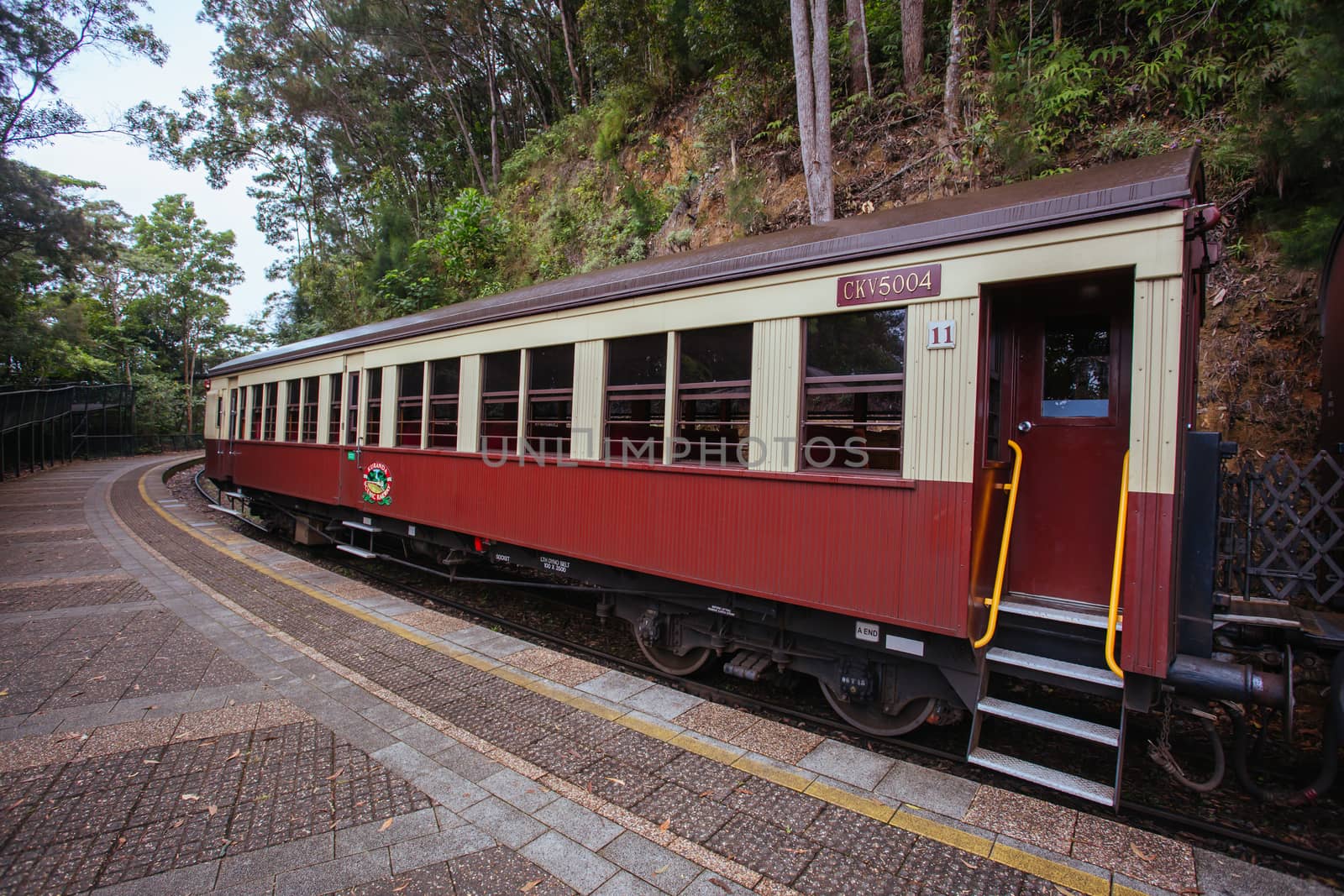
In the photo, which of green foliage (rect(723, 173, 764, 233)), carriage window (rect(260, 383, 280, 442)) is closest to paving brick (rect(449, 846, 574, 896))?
carriage window (rect(260, 383, 280, 442))

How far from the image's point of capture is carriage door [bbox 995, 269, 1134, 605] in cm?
339

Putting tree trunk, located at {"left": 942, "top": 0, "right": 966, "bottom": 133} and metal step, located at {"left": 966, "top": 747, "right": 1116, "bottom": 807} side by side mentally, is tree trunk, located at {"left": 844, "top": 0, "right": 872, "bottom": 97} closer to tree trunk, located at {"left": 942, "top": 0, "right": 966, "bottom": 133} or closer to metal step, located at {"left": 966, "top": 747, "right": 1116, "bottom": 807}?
tree trunk, located at {"left": 942, "top": 0, "right": 966, "bottom": 133}

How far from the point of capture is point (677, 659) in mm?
4996

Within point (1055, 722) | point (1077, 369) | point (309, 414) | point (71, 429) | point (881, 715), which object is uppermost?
point (1077, 369)

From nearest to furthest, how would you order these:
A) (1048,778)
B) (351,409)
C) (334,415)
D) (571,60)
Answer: (1048,778), (351,409), (334,415), (571,60)

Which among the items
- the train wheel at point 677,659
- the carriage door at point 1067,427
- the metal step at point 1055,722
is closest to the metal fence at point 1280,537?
the carriage door at point 1067,427

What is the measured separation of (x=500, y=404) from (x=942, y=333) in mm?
4024

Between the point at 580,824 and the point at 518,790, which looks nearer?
the point at 580,824

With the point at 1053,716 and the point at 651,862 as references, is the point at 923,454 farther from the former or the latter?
the point at 651,862

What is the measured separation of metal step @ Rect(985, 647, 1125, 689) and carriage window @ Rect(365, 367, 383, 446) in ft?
22.8

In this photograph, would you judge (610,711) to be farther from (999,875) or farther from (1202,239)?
(1202,239)

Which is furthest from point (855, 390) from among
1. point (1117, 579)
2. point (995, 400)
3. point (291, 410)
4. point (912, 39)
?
point (912, 39)

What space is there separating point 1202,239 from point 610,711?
14.4ft

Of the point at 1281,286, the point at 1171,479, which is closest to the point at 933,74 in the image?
the point at 1281,286
